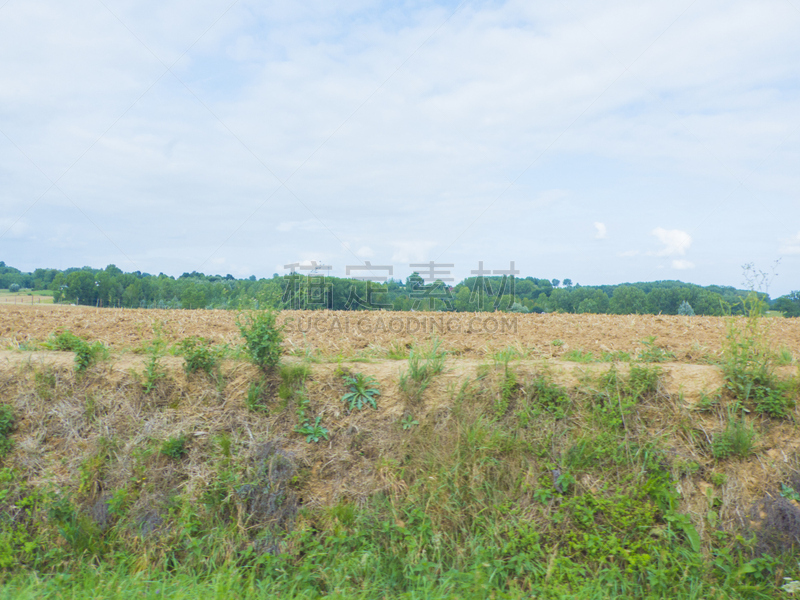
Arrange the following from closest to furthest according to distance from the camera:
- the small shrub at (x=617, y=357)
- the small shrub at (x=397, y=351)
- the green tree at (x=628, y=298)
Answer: the small shrub at (x=617, y=357) → the small shrub at (x=397, y=351) → the green tree at (x=628, y=298)

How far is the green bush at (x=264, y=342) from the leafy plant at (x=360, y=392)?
94cm

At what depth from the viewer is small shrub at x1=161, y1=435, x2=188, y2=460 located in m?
5.16

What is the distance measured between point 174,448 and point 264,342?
154 cm

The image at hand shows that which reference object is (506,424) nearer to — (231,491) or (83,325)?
(231,491)

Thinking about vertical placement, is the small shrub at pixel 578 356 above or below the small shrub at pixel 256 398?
above

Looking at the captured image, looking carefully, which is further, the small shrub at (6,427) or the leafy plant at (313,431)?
the small shrub at (6,427)

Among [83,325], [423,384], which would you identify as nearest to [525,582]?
[423,384]

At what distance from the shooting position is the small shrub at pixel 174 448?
5164 millimetres

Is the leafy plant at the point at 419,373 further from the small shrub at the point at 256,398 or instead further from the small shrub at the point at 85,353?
the small shrub at the point at 85,353

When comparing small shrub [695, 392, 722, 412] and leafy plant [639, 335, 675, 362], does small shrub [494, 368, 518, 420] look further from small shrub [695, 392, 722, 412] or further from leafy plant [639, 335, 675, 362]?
small shrub [695, 392, 722, 412]

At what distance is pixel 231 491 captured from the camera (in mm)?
4742

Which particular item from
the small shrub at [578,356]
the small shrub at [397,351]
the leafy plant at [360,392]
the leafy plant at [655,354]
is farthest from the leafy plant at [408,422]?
the leafy plant at [655,354]

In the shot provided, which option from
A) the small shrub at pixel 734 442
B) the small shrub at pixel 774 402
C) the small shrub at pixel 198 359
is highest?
the small shrub at pixel 198 359

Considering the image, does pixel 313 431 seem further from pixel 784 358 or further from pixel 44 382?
pixel 784 358
